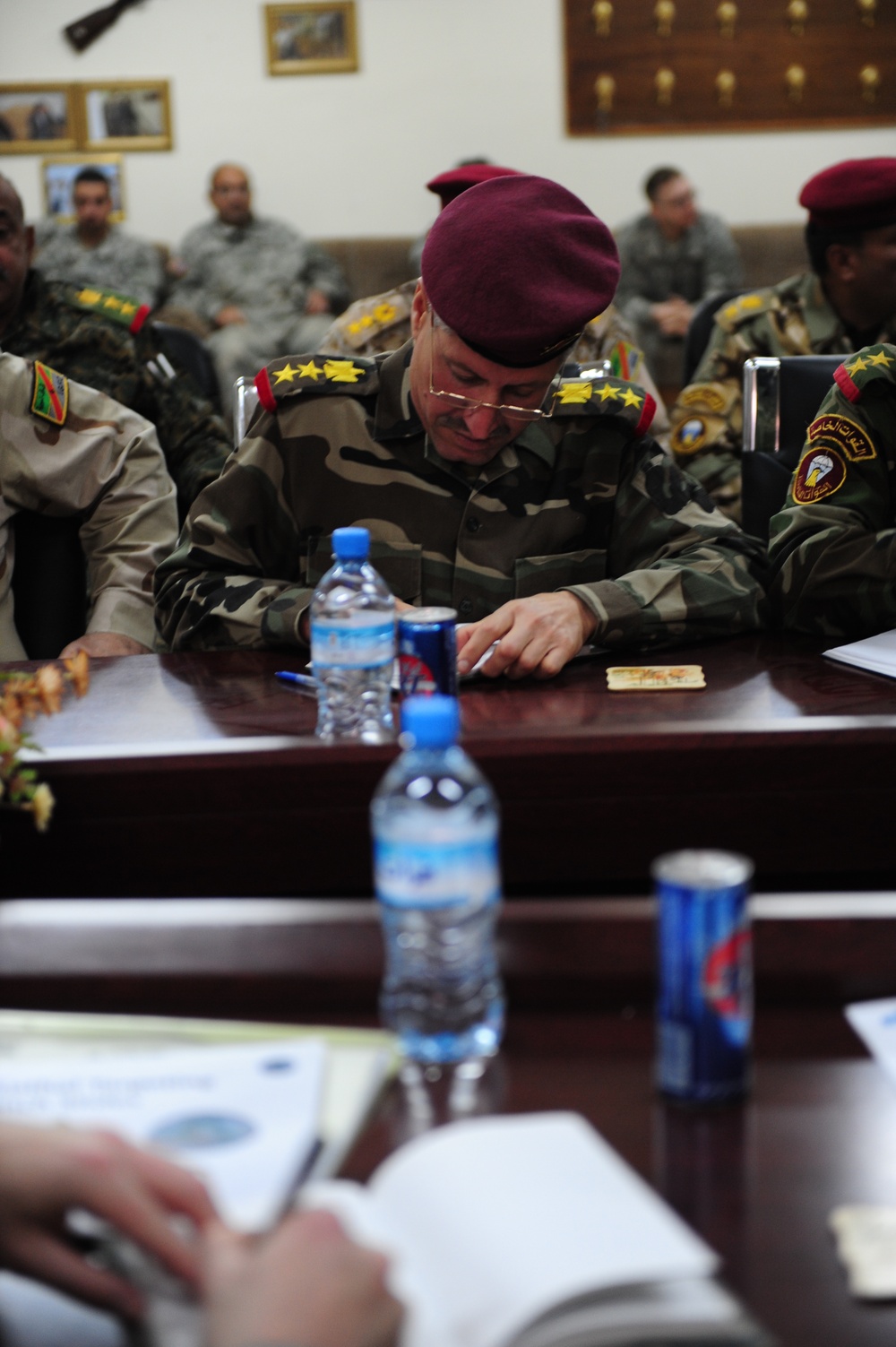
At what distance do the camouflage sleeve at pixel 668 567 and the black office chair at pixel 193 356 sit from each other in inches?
54.1

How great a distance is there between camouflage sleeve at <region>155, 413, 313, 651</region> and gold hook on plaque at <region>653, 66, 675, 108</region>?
588 centimetres

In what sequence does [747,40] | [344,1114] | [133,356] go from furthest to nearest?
Result: [747,40] < [133,356] < [344,1114]

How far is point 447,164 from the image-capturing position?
23.5ft

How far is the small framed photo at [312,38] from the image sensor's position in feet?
23.0

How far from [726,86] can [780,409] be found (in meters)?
5.29

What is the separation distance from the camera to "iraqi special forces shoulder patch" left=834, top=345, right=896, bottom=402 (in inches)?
77.2

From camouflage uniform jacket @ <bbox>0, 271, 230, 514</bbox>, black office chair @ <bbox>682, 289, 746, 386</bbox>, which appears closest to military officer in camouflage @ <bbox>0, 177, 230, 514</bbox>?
camouflage uniform jacket @ <bbox>0, 271, 230, 514</bbox>

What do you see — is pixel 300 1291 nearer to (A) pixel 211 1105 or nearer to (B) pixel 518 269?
(A) pixel 211 1105

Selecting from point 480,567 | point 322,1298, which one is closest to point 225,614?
point 480,567

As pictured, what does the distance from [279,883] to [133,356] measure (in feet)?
5.99

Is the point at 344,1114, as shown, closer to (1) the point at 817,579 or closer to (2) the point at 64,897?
(2) the point at 64,897

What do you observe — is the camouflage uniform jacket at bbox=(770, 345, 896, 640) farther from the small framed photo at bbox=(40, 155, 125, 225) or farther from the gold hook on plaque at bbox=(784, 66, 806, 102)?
the small framed photo at bbox=(40, 155, 125, 225)

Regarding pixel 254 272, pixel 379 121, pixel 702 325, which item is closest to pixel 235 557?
pixel 702 325

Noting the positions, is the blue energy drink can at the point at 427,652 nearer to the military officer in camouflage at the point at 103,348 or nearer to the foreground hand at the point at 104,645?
the foreground hand at the point at 104,645
